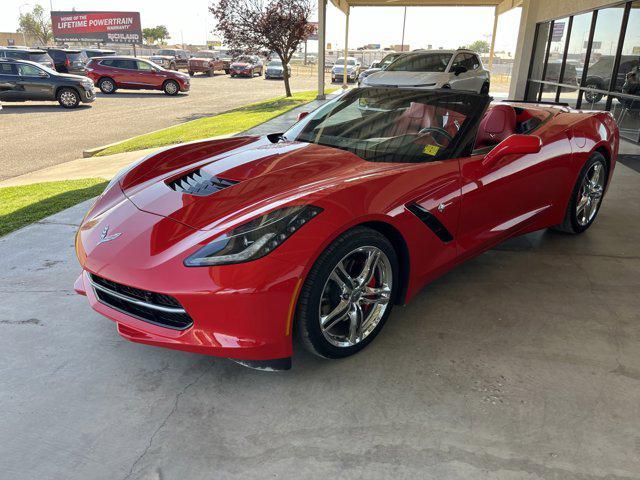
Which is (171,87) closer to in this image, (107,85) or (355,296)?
(107,85)

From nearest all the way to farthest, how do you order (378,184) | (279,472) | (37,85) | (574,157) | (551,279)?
1. (279,472)
2. (378,184)
3. (551,279)
4. (574,157)
5. (37,85)

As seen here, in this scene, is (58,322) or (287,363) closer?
(287,363)

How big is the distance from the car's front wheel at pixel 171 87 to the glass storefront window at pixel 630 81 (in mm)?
17419

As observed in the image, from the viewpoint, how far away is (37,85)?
16.7 meters

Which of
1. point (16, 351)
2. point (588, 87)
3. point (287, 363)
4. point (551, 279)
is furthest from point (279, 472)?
point (588, 87)

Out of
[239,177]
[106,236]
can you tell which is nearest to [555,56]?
[239,177]

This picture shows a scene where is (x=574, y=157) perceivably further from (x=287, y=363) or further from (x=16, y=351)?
(x=16, y=351)

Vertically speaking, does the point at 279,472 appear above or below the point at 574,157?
below

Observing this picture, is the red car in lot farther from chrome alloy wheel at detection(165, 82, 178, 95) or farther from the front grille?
the front grille

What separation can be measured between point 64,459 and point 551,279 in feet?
10.8

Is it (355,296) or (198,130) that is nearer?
(355,296)

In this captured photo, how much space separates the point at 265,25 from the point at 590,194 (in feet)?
58.0

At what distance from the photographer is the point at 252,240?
2.31 meters

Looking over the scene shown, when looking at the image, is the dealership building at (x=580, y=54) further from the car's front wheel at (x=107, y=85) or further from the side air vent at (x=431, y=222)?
the car's front wheel at (x=107, y=85)
